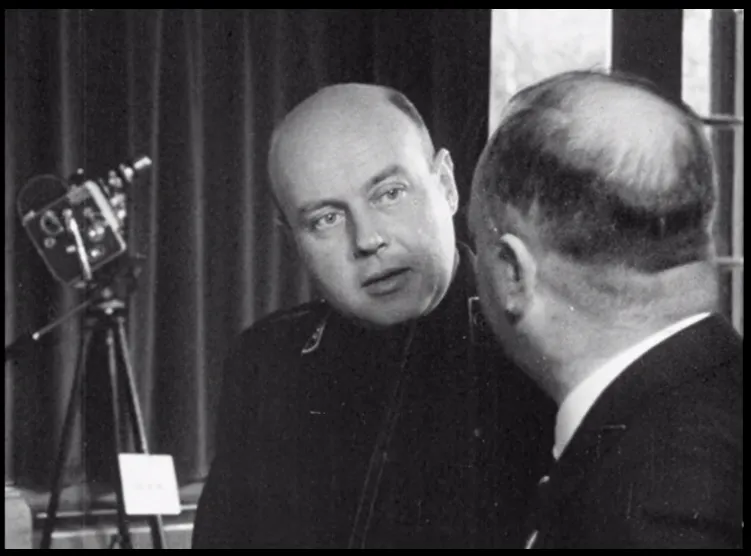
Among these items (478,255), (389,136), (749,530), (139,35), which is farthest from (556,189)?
(139,35)

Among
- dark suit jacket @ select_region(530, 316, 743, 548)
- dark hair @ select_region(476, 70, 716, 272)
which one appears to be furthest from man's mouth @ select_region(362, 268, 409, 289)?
dark suit jacket @ select_region(530, 316, 743, 548)

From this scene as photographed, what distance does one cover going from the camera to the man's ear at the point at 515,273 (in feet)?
2.85

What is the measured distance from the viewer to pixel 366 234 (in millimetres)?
1047

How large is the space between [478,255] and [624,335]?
163mm

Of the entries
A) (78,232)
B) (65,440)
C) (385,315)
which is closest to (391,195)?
(385,315)

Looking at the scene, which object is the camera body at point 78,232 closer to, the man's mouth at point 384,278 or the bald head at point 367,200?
the bald head at point 367,200

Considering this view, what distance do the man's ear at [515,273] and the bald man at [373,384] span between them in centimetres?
19

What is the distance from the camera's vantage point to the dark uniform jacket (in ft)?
3.50

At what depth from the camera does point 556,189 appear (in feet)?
2.78

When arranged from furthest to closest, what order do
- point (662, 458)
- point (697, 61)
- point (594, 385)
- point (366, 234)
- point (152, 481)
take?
1. point (697, 61)
2. point (152, 481)
3. point (366, 234)
4. point (594, 385)
5. point (662, 458)

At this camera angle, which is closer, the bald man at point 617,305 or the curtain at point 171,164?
the bald man at point 617,305

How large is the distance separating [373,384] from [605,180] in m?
0.42

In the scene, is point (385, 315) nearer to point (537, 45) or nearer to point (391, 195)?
point (391, 195)

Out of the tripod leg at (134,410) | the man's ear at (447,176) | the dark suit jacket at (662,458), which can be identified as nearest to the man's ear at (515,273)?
the dark suit jacket at (662,458)
